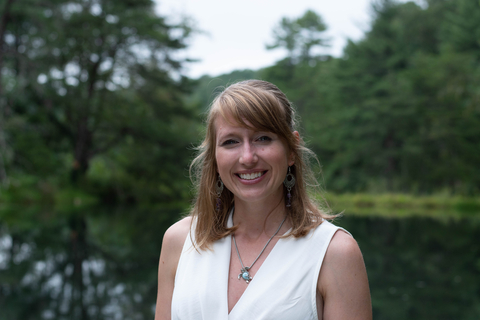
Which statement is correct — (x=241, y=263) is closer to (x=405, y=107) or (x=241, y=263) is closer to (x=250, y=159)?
(x=250, y=159)

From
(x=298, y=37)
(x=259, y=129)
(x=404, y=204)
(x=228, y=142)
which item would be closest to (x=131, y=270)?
(x=228, y=142)

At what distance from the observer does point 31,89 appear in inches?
700

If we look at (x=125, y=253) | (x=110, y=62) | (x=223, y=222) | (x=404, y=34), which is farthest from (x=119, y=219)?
A: (x=404, y=34)

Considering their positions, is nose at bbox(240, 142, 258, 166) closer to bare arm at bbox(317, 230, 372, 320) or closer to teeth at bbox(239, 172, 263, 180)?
teeth at bbox(239, 172, 263, 180)

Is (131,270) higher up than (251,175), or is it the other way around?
(251,175)

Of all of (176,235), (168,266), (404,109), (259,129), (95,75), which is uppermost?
(95,75)

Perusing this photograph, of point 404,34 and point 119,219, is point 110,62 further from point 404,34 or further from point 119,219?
point 404,34

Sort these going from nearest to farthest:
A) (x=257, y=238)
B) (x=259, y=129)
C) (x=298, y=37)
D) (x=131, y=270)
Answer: (x=259, y=129) → (x=257, y=238) → (x=131, y=270) → (x=298, y=37)

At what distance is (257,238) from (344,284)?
15.1 inches

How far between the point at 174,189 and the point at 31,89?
685 centimetres

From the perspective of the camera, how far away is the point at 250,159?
1707mm

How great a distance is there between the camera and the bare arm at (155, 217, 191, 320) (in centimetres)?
187

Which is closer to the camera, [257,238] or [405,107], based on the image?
[257,238]

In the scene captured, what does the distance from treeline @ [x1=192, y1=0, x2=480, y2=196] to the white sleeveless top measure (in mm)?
18372
